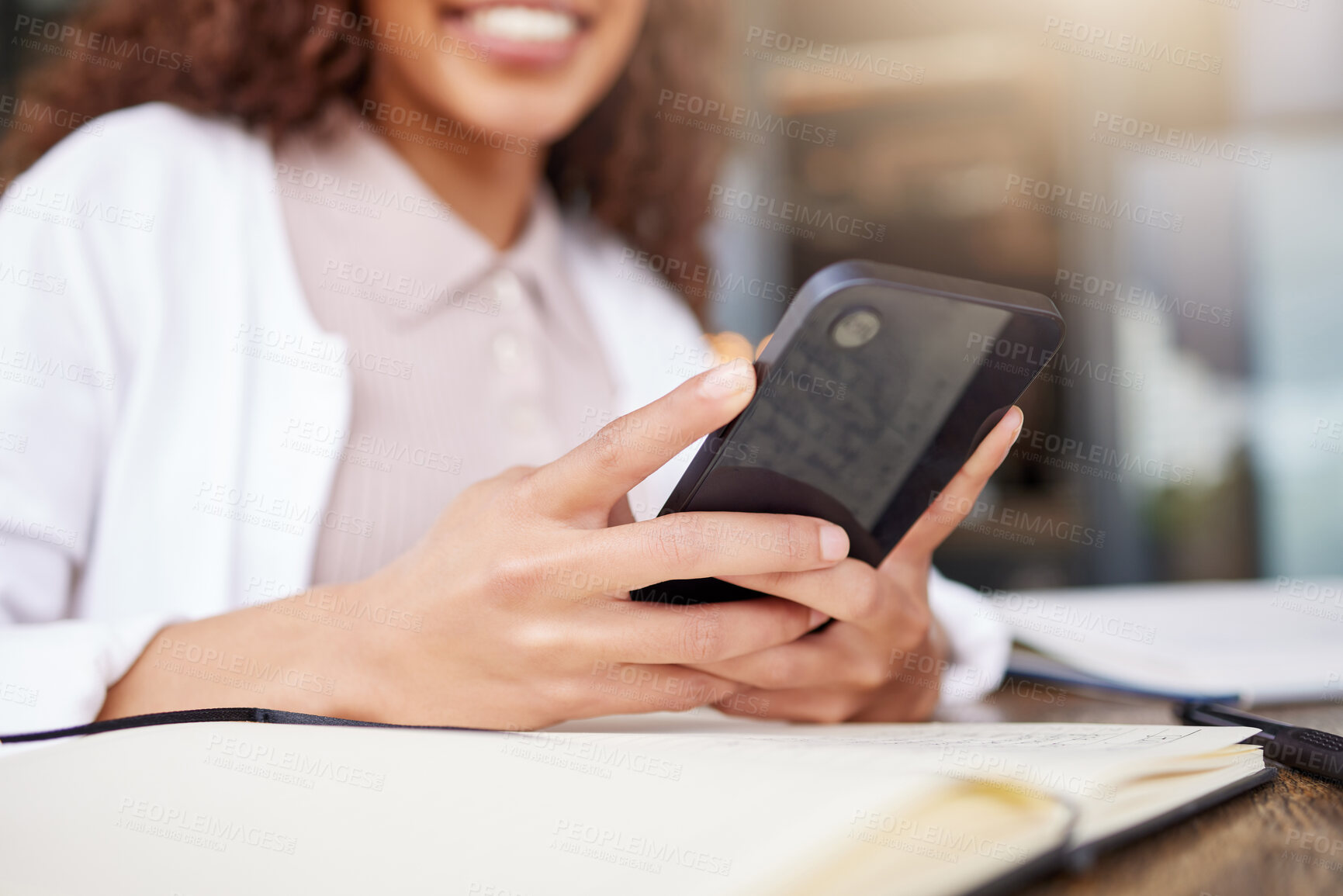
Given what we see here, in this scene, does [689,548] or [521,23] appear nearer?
[689,548]

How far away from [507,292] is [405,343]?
13 cm

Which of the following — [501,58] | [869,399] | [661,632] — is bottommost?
[661,632]

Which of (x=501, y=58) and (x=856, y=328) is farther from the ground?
(x=501, y=58)

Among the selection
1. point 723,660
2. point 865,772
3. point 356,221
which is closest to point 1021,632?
point 723,660

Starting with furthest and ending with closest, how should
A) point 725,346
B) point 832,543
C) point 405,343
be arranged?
point 725,346
point 405,343
point 832,543

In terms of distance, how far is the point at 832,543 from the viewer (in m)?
0.37

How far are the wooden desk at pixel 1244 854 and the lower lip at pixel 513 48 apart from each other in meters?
0.78

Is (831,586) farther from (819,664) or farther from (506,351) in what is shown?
(506,351)

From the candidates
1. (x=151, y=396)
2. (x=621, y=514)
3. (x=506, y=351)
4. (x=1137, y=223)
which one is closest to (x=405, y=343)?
(x=506, y=351)

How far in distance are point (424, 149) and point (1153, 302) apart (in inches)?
95.8

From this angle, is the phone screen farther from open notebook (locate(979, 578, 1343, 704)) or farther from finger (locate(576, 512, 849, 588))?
open notebook (locate(979, 578, 1343, 704))

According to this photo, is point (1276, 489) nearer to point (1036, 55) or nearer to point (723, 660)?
point (1036, 55)

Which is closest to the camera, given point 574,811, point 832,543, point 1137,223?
point 574,811

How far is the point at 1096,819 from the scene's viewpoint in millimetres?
254
